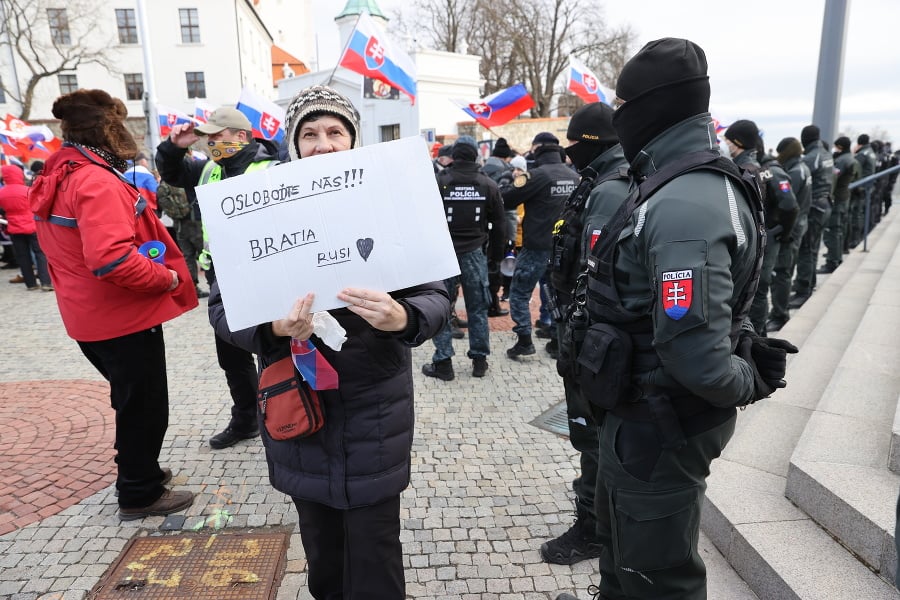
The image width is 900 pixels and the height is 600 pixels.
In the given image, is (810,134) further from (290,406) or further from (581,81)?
(290,406)

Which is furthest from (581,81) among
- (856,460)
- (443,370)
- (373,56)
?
(856,460)

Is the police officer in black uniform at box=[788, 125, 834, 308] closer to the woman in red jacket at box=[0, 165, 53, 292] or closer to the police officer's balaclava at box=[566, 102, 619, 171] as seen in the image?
the police officer's balaclava at box=[566, 102, 619, 171]

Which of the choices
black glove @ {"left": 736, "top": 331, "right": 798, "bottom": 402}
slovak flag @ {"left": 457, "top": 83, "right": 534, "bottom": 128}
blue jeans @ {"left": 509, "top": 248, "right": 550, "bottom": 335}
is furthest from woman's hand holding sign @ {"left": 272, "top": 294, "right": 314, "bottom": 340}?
slovak flag @ {"left": 457, "top": 83, "right": 534, "bottom": 128}

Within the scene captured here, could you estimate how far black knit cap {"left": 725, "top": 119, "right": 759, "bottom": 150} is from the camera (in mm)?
5707

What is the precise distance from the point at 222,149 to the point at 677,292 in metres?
3.16

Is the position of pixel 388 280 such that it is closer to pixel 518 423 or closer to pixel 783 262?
pixel 518 423

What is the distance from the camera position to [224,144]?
378 cm

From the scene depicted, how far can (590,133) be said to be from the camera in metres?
3.46

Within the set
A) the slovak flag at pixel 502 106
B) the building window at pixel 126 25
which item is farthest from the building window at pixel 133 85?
the slovak flag at pixel 502 106

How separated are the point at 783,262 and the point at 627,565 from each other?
19.6ft

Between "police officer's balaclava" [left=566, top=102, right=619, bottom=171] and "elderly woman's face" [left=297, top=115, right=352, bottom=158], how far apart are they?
5.64 feet

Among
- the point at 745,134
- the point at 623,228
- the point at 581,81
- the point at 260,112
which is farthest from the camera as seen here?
the point at 581,81

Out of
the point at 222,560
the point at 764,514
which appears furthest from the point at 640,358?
the point at 222,560

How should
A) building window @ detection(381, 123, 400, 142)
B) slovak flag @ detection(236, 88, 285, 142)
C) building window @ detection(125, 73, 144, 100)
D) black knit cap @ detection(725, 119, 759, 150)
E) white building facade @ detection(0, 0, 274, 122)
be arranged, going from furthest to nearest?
building window @ detection(125, 73, 144, 100), white building facade @ detection(0, 0, 274, 122), building window @ detection(381, 123, 400, 142), slovak flag @ detection(236, 88, 285, 142), black knit cap @ detection(725, 119, 759, 150)
